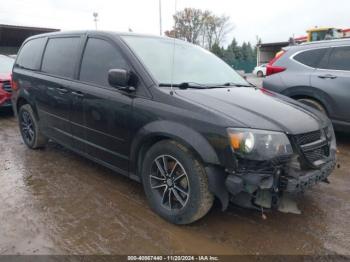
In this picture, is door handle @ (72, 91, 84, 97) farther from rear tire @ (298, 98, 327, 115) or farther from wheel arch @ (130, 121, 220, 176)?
rear tire @ (298, 98, 327, 115)

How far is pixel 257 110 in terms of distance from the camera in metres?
2.81

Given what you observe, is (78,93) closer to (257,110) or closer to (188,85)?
(188,85)

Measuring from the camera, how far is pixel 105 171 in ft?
13.8

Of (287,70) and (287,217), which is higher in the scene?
(287,70)

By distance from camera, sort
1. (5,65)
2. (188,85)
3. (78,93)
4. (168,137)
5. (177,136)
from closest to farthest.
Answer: (177,136)
(168,137)
(188,85)
(78,93)
(5,65)

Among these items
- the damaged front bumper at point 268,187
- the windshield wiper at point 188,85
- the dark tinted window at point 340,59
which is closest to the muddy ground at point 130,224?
the damaged front bumper at point 268,187

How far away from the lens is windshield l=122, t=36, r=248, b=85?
10.7ft

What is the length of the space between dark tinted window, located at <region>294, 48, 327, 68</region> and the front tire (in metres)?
3.74

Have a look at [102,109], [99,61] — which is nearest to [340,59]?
[99,61]

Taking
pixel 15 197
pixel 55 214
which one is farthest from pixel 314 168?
pixel 15 197

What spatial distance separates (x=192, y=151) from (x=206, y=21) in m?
51.3

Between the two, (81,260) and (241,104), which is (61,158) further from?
(241,104)

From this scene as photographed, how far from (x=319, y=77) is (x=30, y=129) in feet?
15.5

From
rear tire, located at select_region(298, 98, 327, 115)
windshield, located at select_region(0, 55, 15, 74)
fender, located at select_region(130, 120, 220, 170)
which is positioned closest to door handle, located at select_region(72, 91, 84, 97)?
fender, located at select_region(130, 120, 220, 170)
